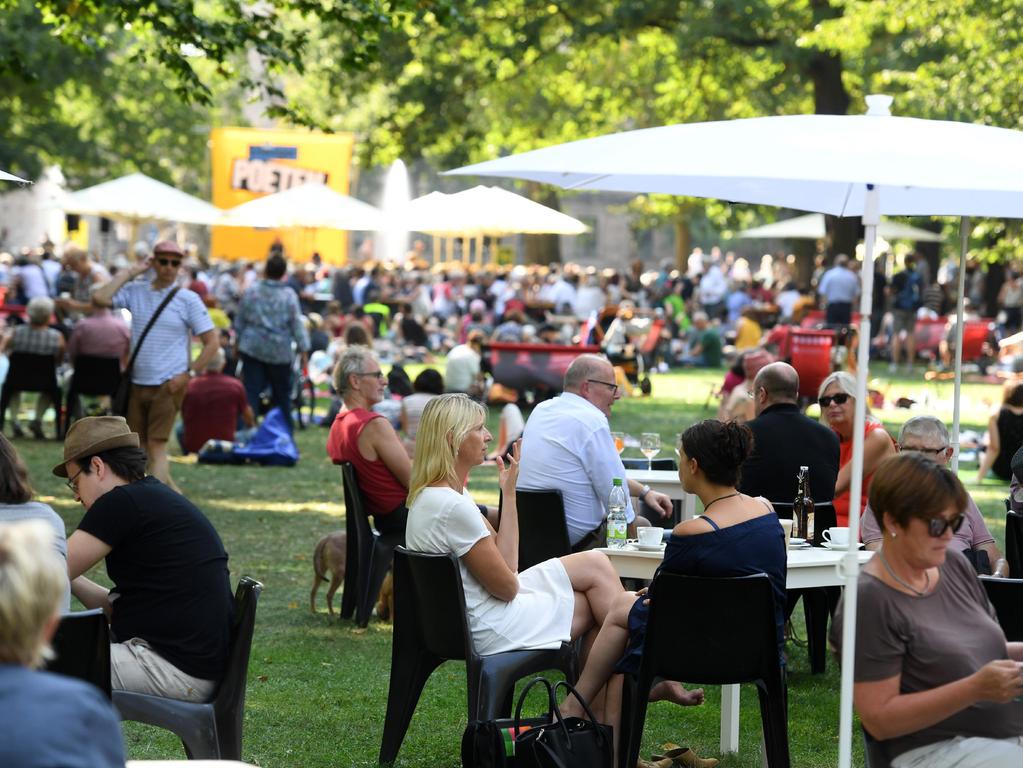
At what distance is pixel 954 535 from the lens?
605cm

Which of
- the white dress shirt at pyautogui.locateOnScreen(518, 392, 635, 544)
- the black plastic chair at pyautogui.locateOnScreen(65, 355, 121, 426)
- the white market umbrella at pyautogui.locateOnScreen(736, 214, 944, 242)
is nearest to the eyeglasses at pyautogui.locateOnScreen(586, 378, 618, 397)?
the white dress shirt at pyautogui.locateOnScreen(518, 392, 635, 544)

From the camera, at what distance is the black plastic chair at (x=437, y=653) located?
17.5 feet

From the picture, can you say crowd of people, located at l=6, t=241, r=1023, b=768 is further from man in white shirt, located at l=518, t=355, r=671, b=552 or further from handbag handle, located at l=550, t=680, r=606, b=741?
handbag handle, located at l=550, t=680, r=606, b=741

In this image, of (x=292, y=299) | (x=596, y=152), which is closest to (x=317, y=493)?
(x=292, y=299)

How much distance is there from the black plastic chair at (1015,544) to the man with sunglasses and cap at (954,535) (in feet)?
0.22

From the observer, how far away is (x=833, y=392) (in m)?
7.57

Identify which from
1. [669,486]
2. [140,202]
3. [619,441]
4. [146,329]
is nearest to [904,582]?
[619,441]

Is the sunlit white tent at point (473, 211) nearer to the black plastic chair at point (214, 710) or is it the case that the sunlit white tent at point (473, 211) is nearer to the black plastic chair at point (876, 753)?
the black plastic chair at point (214, 710)

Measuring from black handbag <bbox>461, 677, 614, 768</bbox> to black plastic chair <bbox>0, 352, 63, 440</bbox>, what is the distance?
1079 centimetres

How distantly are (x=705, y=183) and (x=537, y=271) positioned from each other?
103 feet

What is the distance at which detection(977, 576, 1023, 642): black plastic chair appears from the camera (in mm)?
4691

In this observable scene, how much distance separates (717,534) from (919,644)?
1197 mm

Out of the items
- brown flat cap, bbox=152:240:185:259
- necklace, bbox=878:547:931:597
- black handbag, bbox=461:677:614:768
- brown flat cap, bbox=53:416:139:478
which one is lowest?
black handbag, bbox=461:677:614:768

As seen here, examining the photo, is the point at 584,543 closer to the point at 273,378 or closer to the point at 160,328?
the point at 160,328
